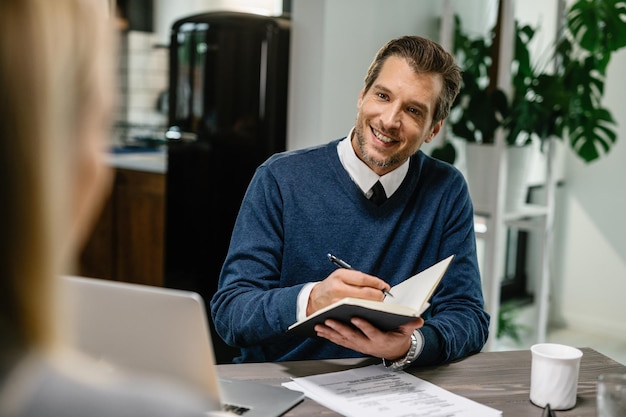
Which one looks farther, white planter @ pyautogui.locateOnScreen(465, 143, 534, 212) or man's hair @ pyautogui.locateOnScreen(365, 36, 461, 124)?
white planter @ pyautogui.locateOnScreen(465, 143, 534, 212)

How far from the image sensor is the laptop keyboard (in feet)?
3.73

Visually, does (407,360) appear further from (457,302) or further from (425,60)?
(425,60)

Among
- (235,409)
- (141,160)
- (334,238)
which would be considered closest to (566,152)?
(141,160)

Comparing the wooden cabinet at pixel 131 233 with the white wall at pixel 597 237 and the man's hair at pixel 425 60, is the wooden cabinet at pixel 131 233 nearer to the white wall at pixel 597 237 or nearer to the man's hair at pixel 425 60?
the white wall at pixel 597 237

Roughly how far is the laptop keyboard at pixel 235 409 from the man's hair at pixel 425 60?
0.87 meters

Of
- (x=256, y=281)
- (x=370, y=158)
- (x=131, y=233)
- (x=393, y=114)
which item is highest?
(x=393, y=114)

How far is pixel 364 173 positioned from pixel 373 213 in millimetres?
92

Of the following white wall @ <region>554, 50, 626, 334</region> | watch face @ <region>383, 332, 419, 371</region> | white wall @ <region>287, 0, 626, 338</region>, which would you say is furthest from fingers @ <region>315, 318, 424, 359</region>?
white wall @ <region>554, 50, 626, 334</region>

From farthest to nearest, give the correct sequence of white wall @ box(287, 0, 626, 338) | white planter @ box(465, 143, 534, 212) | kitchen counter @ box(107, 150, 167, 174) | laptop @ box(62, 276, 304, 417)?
kitchen counter @ box(107, 150, 167, 174) → white planter @ box(465, 143, 534, 212) → white wall @ box(287, 0, 626, 338) → laptop @ box(62, 276, 304, 417)

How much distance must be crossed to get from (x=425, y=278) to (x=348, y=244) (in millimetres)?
354

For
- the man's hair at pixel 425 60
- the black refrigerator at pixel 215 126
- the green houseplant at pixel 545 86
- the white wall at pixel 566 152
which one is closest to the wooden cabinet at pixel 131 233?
the black refrigerator at pixel 215 126

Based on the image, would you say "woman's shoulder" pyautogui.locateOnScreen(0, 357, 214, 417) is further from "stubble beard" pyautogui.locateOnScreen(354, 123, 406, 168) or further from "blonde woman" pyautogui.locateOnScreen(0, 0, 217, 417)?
"stubble beard" pyautogui.locateOnScreen(354, 123, 406, 168)

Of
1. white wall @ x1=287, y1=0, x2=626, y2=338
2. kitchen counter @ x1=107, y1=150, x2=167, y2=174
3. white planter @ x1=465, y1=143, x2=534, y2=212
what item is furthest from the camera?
kitchen counter @ x1=107, y1=150, x2=167, y2=174

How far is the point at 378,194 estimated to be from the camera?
1.70 m
